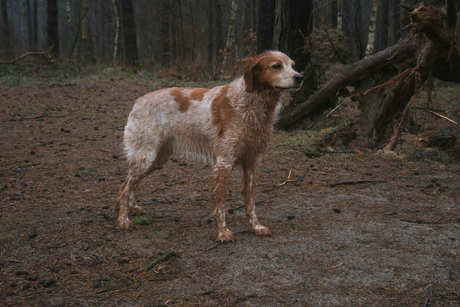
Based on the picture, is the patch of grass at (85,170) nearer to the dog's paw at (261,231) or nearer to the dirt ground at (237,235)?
the dirt ground at (237,235)

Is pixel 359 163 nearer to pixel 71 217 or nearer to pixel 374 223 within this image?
pixel 374 223

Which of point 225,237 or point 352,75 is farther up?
point 352,75

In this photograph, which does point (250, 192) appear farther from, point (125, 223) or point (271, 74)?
point (125, 223)

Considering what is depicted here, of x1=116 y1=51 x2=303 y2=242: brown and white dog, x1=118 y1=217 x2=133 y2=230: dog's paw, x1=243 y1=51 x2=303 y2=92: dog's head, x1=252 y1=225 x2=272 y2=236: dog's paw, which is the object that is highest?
x1=243 y1=51 x2=303 y2=92: dog's head

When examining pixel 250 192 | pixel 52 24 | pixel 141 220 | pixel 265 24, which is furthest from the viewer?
pixel 52 24

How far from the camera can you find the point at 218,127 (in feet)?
15.4

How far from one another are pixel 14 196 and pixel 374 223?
449 centimetres

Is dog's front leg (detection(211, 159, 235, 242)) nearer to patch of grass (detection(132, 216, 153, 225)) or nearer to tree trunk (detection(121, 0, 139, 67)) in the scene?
patch of grass (detection(132, 216, 153, 225))

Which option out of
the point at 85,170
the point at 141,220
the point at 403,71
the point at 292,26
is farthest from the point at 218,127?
the point at 292,26

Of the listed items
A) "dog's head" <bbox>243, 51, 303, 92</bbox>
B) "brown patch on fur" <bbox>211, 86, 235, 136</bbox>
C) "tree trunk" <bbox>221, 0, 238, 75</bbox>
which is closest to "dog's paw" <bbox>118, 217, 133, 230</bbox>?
"brown patch on fur" <bbox>211, 86, 235, 136</bbox>

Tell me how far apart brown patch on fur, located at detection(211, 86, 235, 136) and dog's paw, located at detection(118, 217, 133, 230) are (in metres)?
1.43

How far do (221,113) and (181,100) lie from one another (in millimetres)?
643

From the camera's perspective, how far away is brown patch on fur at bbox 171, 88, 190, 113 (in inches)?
199

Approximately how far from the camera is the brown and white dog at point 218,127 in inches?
180
